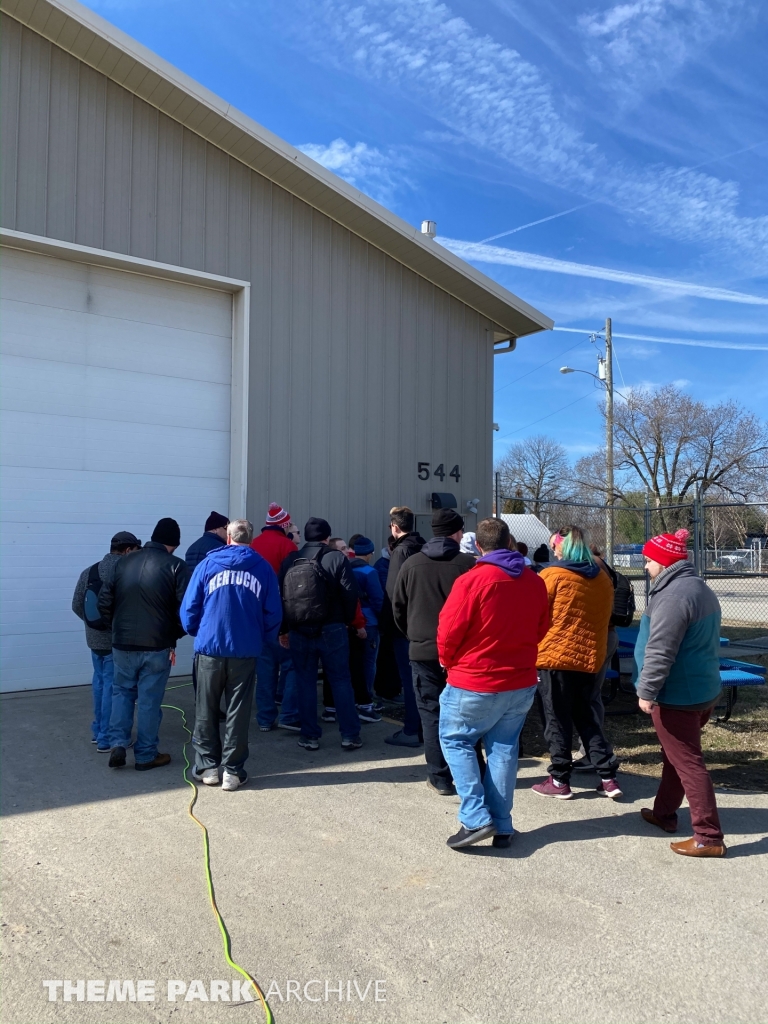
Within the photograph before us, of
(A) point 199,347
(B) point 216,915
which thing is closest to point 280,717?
(B) point 216,915

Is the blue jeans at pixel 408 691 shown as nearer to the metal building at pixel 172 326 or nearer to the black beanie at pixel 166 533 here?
the black beanie at pixel 166 533

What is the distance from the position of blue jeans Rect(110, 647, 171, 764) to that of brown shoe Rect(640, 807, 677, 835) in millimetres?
3414

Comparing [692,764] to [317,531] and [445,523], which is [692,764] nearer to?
[445,523]

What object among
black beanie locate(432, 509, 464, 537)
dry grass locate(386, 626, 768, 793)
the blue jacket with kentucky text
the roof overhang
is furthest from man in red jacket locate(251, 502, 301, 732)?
the roof overhang

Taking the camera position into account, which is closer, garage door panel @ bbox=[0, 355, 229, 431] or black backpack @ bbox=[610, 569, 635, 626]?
black backpack @ bbox=[610, 569, 635, 626]

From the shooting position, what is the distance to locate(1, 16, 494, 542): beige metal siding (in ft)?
26.6

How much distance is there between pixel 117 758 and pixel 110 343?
16.3ft

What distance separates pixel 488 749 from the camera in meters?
4.55

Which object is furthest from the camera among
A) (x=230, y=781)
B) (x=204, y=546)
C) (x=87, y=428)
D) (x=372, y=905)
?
(x=87, y=428)

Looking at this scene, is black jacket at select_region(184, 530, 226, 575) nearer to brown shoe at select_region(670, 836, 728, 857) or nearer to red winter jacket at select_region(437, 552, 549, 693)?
red winter jacket at select_region(437, 552, 549, 693)

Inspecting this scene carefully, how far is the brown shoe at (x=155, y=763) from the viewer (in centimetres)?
562

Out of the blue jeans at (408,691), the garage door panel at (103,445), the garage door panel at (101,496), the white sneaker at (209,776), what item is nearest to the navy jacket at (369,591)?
the blue jeans at (408,691)

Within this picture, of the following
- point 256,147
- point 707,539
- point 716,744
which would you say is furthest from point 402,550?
point 707,539

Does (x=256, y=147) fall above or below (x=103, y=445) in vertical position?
above
